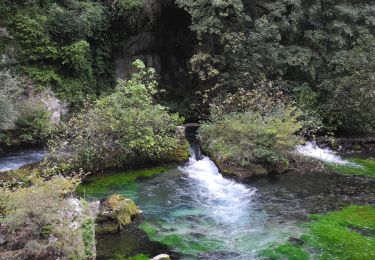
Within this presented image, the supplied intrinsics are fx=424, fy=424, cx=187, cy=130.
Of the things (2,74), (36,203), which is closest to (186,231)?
(36,203)

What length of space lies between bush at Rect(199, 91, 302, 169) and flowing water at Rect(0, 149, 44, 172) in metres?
6.62

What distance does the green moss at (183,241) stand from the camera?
9.78 metres

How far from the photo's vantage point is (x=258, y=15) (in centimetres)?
2178

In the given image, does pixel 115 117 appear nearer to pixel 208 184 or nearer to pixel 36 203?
pixel 208 184

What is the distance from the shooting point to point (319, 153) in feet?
59.8

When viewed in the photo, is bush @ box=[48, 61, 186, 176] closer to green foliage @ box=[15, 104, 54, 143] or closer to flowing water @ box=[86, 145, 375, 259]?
green foliage @ box=[15, 104, 54, 143]

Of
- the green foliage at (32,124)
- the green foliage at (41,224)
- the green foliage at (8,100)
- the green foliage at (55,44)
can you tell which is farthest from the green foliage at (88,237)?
the green foliage at (55,44)

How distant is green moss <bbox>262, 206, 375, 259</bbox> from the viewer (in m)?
9.41

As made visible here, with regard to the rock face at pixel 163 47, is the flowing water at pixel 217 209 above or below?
below

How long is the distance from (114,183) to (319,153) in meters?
9.10

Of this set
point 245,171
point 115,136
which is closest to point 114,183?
point 115,136

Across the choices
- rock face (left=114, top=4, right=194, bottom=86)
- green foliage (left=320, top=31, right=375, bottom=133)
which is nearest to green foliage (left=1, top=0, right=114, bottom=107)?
rock face (left=114, top=4, right=194, bottom=86)

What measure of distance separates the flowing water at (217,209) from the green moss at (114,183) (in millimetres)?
63

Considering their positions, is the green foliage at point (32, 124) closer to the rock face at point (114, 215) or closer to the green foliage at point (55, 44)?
the green foliage at point (55, 44)
